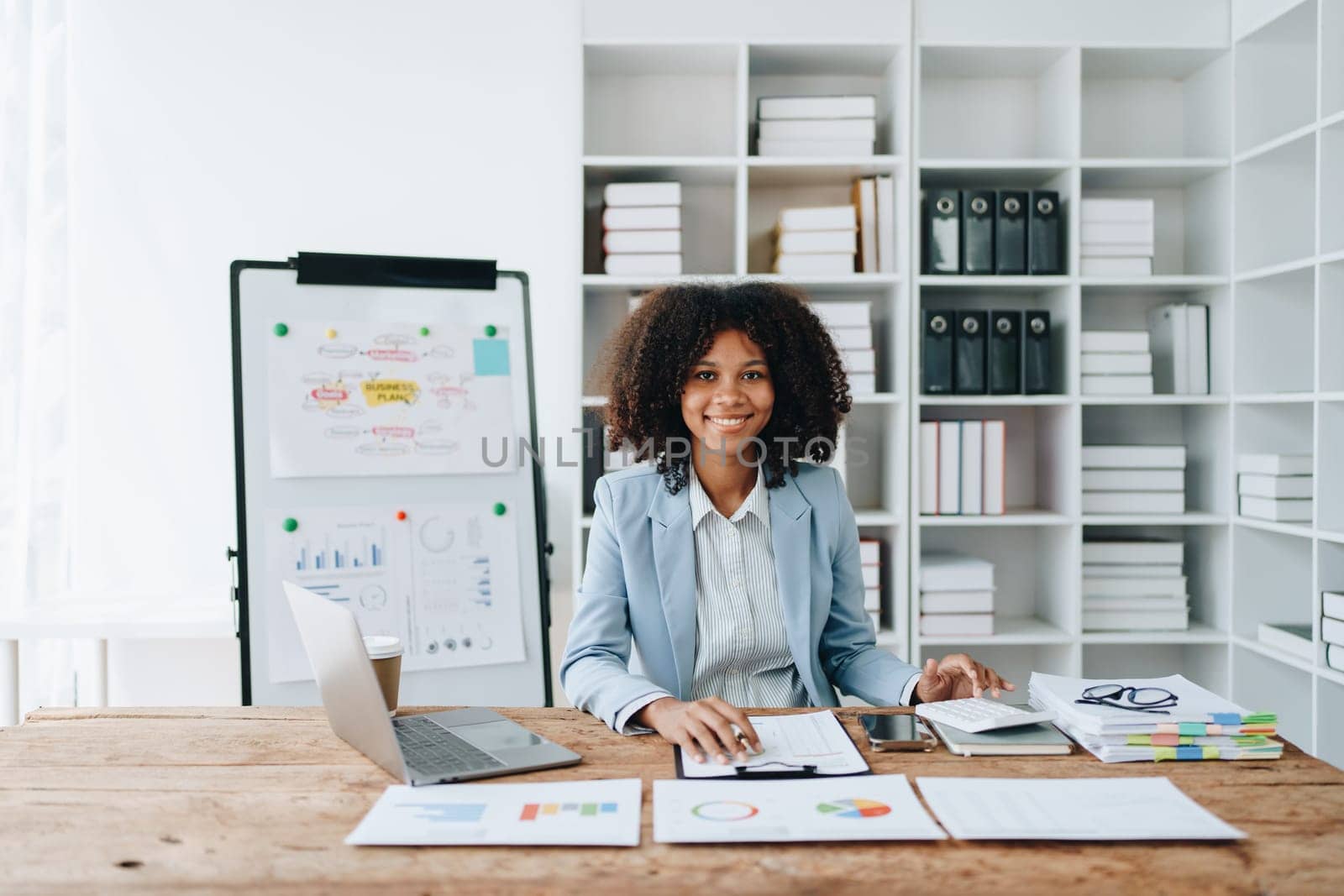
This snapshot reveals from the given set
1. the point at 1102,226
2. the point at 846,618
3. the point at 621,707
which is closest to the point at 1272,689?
the point at 1102,226

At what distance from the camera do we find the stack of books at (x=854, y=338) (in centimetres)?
270

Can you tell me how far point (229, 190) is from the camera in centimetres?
286

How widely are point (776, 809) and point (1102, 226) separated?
2.28m

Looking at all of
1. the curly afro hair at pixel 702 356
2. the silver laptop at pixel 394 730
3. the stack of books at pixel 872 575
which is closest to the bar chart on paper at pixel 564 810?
the silver laptop at pixel 394 730

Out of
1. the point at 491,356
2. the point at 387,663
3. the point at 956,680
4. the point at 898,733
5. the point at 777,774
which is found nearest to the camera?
the point at 777,774

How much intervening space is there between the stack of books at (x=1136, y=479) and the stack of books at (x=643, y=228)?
1.32 metres

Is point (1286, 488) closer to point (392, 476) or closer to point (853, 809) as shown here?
point (853, 809)

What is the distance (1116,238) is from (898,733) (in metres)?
2.03

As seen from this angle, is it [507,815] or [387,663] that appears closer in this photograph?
[507,815]

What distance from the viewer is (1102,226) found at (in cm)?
274

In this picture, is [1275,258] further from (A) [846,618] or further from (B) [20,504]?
(B) [20,504]

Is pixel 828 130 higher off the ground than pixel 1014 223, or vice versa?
pixel 828 130

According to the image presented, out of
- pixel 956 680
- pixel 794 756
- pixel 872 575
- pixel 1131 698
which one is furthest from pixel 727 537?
pixel 872 575

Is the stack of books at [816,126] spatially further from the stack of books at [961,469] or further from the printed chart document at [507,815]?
A: the printed chart document at [507,815]
